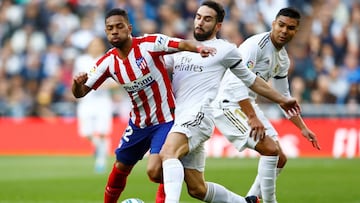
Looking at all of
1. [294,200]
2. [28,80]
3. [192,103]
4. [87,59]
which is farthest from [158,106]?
[28,80]

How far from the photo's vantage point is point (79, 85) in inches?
376

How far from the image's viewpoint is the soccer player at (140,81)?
9586 millimetres

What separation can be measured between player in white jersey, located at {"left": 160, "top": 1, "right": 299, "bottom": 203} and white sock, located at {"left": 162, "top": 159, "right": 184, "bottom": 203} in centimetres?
27

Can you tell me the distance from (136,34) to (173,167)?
14.6 m

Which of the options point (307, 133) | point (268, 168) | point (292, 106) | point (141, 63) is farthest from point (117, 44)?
point (307, 133)

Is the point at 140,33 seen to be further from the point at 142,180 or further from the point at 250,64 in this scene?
the point at 250,64

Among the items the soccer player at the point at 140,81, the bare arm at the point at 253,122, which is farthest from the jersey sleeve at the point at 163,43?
the bare arm at the point at 253,122

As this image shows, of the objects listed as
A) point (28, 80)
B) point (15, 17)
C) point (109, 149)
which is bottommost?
point (109, 149)

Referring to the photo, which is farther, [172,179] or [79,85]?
[79,85]

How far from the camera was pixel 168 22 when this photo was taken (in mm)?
24094

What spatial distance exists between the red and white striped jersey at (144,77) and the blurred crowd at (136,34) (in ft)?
41.2

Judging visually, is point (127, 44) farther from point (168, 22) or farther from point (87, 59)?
point (168, 22)

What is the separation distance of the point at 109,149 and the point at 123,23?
41.0ft

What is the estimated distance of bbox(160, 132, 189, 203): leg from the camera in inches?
361
